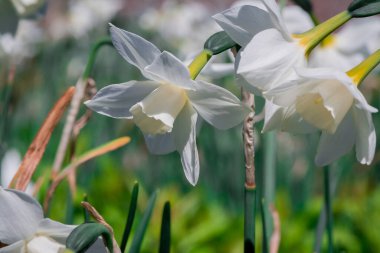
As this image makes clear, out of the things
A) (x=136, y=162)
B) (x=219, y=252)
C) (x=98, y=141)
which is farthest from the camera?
(x=136, y=162)

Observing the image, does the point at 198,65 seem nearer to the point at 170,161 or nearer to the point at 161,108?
the point at 161,108

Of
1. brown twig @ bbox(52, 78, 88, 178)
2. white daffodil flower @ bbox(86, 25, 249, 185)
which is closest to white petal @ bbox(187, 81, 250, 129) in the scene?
white daffodil flower @ bbox(86, 25, 249, 185)

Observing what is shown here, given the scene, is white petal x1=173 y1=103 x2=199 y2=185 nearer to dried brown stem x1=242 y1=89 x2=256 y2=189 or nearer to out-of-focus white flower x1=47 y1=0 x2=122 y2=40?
dried brown stem x1=242 y1=89 x2=256 y2=189

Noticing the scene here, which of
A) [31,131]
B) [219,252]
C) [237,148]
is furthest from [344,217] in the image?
[31,131]

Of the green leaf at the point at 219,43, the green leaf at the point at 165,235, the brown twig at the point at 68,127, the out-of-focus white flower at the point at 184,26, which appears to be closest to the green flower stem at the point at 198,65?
the green leaf at the point at 219,43

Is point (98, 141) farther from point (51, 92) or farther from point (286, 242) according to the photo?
point (286, 242)
